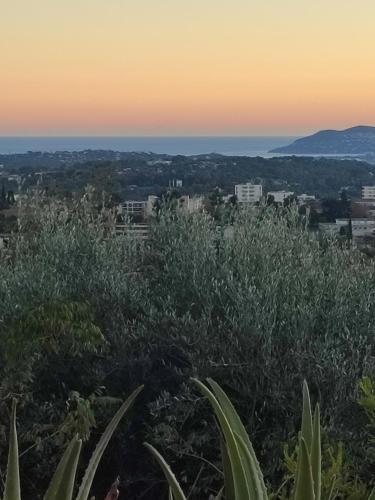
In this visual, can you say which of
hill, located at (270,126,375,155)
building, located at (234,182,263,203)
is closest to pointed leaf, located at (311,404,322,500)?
building, located at (234,182,263,203)

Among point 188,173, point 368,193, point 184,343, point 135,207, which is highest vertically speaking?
→ point 188,173

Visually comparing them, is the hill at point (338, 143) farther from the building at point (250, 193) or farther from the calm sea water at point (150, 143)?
the building at point (250, 193)

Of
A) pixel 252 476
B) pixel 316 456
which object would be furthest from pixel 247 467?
pixel 316 456

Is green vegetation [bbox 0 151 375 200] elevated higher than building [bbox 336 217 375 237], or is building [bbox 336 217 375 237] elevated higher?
green vegetation [bbox 0 151 375 200]

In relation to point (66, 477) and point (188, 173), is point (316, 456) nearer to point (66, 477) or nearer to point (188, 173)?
point (66, 477)

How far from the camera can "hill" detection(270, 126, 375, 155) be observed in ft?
75.5

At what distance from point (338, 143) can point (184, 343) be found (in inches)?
865

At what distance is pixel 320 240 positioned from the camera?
6.12m

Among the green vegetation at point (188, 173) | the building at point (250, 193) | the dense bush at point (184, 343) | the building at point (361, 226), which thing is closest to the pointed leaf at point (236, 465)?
the dense bush at point (184, 343)

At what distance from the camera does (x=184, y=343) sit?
171 inches

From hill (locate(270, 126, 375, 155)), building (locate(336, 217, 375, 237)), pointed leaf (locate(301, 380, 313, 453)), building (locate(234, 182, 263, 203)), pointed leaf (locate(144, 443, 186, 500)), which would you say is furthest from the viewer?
hill (locate(270, 126, 375, 155))

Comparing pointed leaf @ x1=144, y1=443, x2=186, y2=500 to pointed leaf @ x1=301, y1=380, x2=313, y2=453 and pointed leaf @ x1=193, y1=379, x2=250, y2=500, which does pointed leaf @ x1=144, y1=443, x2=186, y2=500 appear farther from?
pointed leaf @ x1=301, y1=380, x2=313, y2=453

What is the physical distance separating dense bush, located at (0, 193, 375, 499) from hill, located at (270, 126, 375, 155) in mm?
17120

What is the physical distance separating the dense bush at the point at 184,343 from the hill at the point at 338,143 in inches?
674
